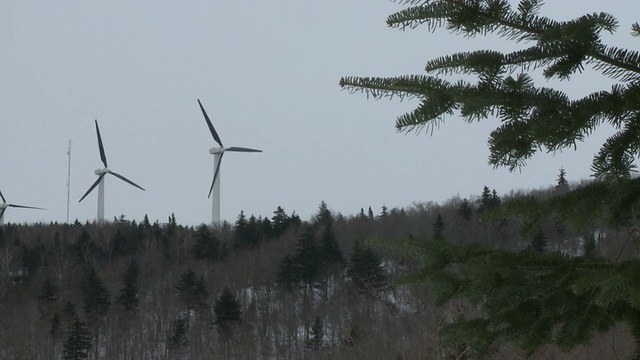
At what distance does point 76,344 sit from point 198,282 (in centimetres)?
2054

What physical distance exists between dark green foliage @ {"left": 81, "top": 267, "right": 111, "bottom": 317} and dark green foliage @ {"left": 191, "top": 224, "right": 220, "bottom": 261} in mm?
17544

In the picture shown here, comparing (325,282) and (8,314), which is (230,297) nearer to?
(325,282)

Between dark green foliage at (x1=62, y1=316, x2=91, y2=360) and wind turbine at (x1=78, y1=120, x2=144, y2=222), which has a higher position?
wind turbine at (x1=78, y1=120, x2=144, y2=222)

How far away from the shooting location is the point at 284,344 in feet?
283

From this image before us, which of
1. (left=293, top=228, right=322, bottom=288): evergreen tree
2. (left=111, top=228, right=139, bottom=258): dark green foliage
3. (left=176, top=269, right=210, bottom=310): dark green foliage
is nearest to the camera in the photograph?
(left=176, top=269, right=210, bottom=310): dark green foliage

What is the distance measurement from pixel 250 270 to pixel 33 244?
3259cm

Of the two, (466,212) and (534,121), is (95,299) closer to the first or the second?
(466,212)

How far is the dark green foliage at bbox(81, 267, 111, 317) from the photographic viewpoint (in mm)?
102812

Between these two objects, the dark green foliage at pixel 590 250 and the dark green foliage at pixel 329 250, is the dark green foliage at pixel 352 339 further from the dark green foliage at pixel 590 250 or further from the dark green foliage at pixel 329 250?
the dark green foliage at pixel 329 250

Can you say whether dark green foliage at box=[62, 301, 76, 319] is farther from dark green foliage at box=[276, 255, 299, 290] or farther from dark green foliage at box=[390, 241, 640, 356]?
Answer: dark green foliage at box=[390, 241, 640, 356]

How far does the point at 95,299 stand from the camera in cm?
10269

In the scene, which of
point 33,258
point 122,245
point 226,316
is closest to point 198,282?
point 226,316

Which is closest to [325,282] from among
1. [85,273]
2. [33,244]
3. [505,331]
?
[85,273]

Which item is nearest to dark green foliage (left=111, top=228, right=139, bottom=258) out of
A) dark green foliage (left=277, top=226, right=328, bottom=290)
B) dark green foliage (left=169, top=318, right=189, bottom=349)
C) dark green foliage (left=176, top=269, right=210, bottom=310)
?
dark green foliage (left=176, top=269, right=210, bottom=310)
